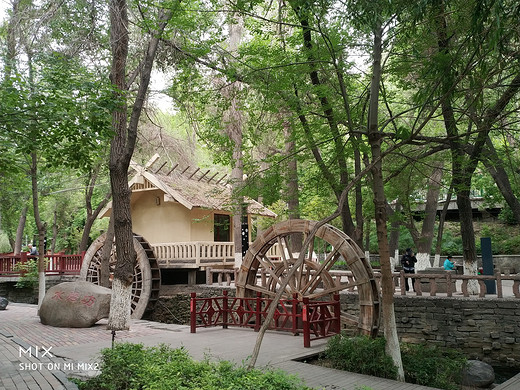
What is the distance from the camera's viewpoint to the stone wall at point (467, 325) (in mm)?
13039

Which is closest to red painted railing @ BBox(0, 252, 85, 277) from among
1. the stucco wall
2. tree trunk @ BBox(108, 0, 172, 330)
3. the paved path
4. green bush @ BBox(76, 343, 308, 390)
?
the stucco wall

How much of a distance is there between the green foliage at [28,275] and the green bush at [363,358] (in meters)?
18.8

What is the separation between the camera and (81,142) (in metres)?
8.81

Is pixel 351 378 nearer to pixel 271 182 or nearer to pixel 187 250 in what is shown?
pixel 271 182

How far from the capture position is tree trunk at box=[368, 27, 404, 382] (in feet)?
27.7

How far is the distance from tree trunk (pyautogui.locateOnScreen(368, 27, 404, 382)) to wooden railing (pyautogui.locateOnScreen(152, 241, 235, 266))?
12.7m

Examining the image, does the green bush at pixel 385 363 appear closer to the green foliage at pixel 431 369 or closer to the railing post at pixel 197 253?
the green foliage at pixel 431 369

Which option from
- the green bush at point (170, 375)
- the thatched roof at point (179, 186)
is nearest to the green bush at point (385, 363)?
the green bush at point (170, 375)

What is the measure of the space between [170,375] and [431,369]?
17.9ft

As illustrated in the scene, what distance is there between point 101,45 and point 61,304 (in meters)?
7.77

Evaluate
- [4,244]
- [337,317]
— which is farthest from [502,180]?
[4,244]

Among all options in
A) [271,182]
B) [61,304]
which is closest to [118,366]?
[271,182]

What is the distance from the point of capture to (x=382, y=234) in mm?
8750

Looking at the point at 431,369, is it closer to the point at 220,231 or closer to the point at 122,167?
the point at 122,167
